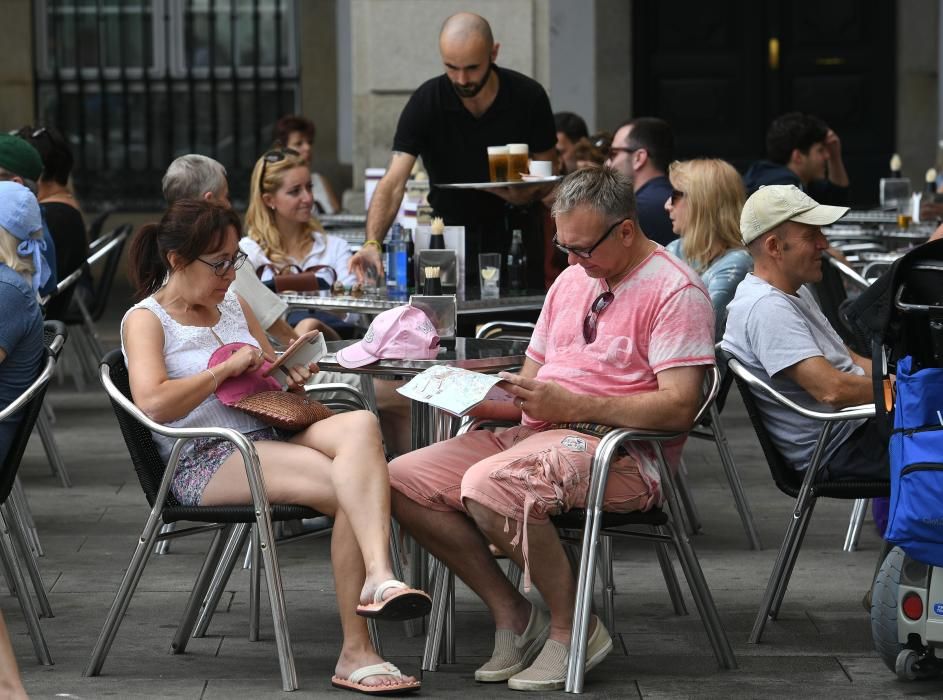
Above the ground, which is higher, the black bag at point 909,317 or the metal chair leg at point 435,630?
the black bag at point 909,317

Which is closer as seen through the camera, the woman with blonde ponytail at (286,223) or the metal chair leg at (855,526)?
the metal chair leg at (855,526)

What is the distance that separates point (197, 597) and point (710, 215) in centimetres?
222

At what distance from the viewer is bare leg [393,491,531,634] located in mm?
4320

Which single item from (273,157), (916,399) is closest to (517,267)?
(273,157)

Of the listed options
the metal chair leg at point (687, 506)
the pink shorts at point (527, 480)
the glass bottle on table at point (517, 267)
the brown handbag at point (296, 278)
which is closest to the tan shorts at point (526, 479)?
the pink shorts at point (527, 480)

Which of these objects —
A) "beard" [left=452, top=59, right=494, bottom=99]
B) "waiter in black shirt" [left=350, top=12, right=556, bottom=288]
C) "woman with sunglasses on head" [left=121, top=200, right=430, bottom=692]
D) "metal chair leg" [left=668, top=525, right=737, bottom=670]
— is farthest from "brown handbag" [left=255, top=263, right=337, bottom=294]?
"metal chair leg" [left=668, top=525, right=737, bottom=670]

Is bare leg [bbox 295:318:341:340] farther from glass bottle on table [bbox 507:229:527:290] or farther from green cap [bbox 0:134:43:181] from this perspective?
green cap [bbox 0:134:43:181]

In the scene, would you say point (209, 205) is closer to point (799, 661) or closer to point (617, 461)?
point (617, 461)

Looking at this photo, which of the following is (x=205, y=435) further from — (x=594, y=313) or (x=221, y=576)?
(x=594, y=313)

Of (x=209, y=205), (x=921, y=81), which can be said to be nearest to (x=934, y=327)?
(x=209, y=205)

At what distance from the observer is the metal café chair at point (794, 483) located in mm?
4496

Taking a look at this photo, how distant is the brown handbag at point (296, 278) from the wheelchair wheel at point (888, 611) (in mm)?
2751

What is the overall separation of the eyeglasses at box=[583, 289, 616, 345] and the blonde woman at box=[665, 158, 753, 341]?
1.41m

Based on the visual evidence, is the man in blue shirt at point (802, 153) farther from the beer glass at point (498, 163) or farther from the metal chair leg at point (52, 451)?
the metal chair leg at point (52, 451)
